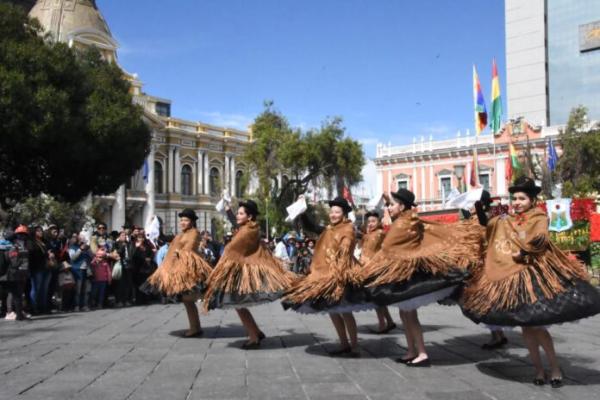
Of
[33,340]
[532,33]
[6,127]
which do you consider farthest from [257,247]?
[532,33]

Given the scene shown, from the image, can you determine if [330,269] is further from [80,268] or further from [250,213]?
[80,268]

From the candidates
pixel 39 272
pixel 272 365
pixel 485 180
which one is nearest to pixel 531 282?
pixel 272 365

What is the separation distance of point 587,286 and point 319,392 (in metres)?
2.43

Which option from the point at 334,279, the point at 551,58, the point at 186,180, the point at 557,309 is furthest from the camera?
the point at 551,58

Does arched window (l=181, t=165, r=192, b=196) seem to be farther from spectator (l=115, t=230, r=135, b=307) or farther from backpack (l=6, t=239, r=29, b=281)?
backpack (l=6, t=239, r=29, b=281)

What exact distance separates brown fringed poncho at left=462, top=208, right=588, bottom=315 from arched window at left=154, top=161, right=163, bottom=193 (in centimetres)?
5206

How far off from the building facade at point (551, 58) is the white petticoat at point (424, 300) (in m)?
55.1

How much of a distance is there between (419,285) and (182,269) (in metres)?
3.40

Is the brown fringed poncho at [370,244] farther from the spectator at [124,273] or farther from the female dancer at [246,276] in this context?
the spectator at [124,273]

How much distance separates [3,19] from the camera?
18422 mm

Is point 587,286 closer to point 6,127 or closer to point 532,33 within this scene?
point 6,127

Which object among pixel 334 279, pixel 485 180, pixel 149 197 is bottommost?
pixel 334 279

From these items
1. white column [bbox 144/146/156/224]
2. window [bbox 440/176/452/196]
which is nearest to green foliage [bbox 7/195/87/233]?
white column [bbox 144/146/156/224]

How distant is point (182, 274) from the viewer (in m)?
8.63
